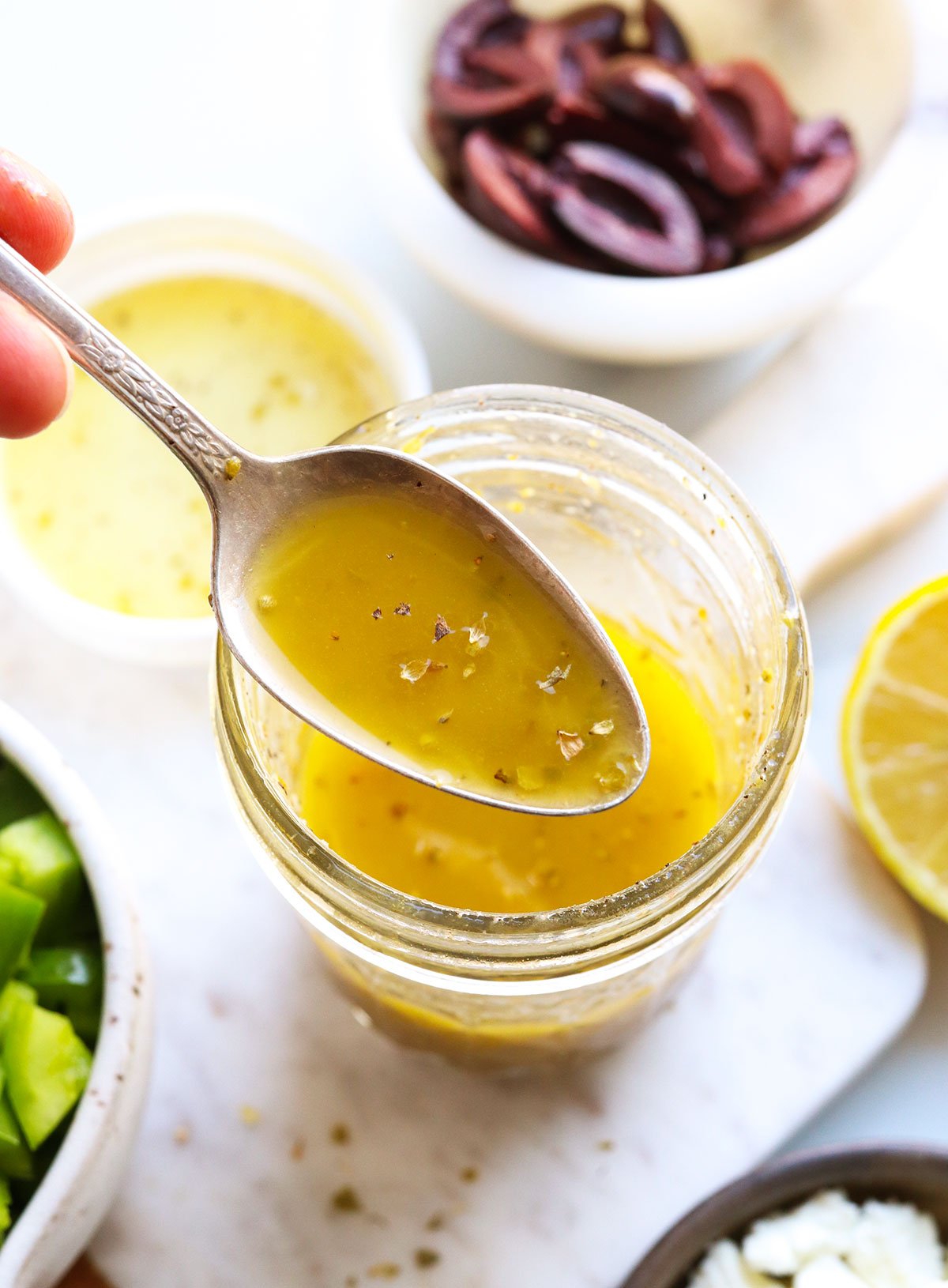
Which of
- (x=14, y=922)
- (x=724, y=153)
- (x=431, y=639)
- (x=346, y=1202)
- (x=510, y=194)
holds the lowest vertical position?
(x=346, y=1202)

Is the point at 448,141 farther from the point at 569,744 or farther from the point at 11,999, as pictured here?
the point at 11,999

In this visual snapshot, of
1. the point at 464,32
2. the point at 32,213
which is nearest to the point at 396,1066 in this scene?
the point at 32,213

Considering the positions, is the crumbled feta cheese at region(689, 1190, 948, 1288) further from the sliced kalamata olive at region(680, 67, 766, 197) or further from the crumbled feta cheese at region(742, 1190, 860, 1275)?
the sliced kalamata olive at region(680, 67, 766, 197)

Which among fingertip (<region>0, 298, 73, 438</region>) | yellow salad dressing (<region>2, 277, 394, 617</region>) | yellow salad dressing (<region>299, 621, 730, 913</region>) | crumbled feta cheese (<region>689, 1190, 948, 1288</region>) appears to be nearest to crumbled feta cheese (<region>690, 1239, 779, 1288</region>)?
crumbled feta cheese (<region>689, 1190, 948, 1288</region>)

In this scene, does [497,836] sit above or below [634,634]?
below

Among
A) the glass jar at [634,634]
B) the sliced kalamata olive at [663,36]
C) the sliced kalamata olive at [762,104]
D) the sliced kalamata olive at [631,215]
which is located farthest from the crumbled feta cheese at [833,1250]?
the sliced kalamata olive at [663,36]

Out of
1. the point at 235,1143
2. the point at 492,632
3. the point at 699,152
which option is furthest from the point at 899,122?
the point at 235,1143
